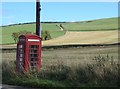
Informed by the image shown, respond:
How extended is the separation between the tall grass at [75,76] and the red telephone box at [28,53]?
1.40ft

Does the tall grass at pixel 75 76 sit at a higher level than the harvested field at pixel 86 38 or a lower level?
lower

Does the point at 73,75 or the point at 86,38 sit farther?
the point at 86,38

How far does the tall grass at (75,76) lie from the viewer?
12984 mm

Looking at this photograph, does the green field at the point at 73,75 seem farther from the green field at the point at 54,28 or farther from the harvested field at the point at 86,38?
the green field at the point at 54,28

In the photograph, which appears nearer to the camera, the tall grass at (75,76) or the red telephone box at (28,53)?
the tall grass at (75,76)

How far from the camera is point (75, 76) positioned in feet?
45.9

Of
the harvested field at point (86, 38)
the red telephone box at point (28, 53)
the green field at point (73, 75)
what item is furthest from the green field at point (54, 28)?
the green field at point (73, 75)

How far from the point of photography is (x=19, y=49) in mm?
16453

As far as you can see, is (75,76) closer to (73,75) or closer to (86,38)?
(73,75)

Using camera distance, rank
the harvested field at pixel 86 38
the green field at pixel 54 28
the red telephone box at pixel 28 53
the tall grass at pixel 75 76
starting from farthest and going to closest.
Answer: the green field at pixel 54 28
the harvested field at pixel 86 38
the red telephone box at pixel 28 53
the tall grass at pixel 75 76

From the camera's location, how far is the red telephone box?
631 inches

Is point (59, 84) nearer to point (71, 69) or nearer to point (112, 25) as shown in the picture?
point (71, 69)

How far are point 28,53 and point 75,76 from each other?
2.95 metres

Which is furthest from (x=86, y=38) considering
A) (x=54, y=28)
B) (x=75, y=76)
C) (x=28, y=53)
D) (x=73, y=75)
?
(x=75, y=76)
